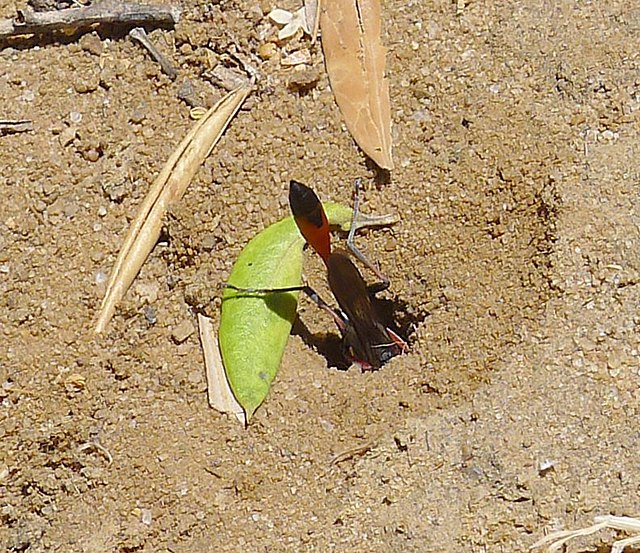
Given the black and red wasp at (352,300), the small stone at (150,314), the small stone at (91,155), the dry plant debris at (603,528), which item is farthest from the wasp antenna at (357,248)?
the dry plant debris at (603,528)

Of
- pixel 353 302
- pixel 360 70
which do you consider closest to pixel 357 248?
pixel 353 302

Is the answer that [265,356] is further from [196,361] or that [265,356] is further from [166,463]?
[166,463]

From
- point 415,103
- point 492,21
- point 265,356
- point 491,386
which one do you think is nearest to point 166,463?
point 265,356

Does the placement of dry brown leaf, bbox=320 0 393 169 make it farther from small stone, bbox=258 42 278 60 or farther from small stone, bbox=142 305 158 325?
small stone, bbox=142 305 158 325

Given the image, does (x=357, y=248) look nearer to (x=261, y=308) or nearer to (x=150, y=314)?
(x=261, y=308)

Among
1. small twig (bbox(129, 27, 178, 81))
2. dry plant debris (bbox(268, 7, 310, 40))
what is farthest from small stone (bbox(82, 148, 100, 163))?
dry plant debris (bbox(268, 7, 310, 40))

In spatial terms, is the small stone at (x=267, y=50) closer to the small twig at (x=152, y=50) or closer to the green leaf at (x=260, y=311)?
the small twig at (x=152, y=50)
